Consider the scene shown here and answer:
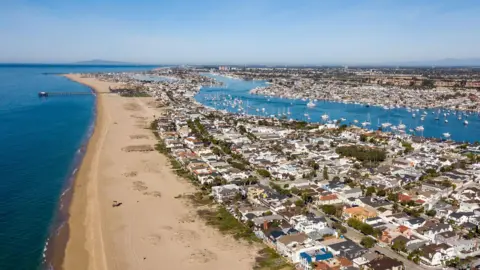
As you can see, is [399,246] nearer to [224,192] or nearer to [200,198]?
[224,192]

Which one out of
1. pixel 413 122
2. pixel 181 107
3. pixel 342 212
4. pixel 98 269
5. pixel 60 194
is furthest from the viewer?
pixel 181 107

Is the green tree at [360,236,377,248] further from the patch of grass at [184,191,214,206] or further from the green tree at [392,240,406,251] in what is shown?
the patch of grass at [184,191,214,206]

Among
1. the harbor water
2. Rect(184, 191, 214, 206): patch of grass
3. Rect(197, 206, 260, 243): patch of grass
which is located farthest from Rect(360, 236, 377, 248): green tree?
the harbor water

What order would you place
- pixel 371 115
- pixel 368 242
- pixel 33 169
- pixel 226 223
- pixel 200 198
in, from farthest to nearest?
pixel 371 115 → pixel 33 169 → pixel 200 198 → pixel 226 223 → pixel 368 242

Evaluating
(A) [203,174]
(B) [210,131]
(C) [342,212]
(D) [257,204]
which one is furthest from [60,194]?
(B) [210,131]

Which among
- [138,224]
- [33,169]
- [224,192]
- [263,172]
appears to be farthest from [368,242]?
[33,169]

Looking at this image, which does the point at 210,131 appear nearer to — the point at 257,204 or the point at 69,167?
the point at 69,167
